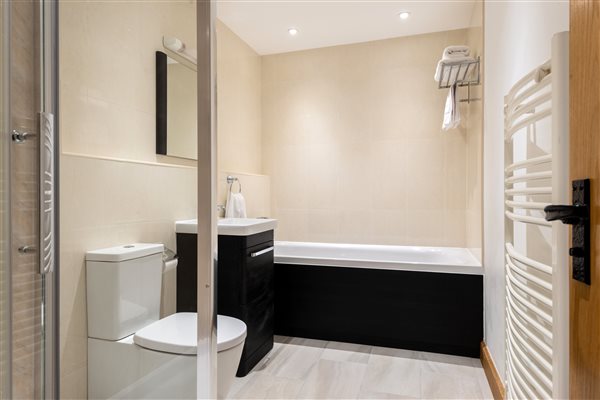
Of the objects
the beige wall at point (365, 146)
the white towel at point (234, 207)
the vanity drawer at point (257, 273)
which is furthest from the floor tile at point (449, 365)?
the white towel at point (234, 207)

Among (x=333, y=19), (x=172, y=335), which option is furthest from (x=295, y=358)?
(x=333, y=19)

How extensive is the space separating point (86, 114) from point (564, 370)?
5.67 ft

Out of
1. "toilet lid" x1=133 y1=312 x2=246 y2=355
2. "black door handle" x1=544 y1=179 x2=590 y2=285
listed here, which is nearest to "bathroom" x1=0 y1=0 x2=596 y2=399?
"toilet lid" x1=133 y1=312 x2=246 y2=355

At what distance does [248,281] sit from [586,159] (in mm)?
1742

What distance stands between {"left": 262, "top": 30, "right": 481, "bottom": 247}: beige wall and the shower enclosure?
260 cm

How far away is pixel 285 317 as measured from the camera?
2.73m

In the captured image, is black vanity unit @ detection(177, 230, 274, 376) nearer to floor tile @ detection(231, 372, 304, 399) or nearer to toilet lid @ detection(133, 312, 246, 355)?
floor tile @ detection(231, 372, 304, 399)

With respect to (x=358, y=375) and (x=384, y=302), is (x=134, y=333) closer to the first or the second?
(x=358, y=375)

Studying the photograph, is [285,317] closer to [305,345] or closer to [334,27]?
[305,345]

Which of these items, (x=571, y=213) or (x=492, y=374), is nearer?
(x=571, y=213)

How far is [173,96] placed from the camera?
1575 mm

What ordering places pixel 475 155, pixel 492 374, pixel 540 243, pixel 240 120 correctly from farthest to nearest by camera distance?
pixel 240 120 < pixel 475 155 < pixel 492 374 < pixel 540 243

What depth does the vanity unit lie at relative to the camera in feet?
6.94
